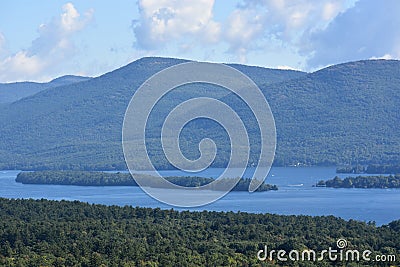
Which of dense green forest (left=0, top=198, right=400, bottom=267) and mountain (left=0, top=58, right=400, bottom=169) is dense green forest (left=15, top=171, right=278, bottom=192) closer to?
mountain (left=0, top=58, right=400, bottom=169)

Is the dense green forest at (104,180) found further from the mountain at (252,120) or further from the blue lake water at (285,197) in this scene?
the mountain at (252,120)

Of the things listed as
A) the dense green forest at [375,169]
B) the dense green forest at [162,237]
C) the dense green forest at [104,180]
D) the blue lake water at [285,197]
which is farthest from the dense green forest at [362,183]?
the dense green forest at [162,237]

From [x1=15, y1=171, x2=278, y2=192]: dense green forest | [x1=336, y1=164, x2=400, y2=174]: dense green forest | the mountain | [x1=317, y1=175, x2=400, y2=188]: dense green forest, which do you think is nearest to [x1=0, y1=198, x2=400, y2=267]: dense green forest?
[x1=15, y1=171, x2=278, y2=192]: dense green forest

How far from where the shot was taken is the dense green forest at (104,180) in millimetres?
83000

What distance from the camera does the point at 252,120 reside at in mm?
127000

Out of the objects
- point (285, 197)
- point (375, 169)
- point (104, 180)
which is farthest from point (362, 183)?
point (104, 180)

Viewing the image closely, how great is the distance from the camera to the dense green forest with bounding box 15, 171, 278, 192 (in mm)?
83000

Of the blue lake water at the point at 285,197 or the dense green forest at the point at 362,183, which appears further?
the dense green forest at the point at 362,183

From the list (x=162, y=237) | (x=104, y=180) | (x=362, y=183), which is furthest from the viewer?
(x=104, y=180)

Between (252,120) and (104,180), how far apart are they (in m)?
35.6

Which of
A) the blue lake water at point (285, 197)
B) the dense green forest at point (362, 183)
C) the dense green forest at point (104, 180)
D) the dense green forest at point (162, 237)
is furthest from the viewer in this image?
the dense green forest at point (362, 183)

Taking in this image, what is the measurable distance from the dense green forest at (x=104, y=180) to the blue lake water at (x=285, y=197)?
1.55 m

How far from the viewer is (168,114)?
13625 centimetres

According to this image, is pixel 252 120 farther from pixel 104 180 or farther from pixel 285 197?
pixel 285 197
